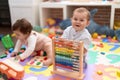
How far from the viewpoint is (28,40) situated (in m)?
1.35

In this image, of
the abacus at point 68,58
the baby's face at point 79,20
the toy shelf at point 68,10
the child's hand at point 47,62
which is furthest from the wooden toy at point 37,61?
the toy shelf at point 68,10

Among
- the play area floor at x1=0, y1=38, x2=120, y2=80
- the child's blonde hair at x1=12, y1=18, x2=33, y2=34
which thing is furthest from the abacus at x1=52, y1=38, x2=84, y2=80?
the child's blonde hair at x1=12, y1=18, x2=33, y2=34

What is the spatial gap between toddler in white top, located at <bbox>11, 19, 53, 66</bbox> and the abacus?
0.54 feet

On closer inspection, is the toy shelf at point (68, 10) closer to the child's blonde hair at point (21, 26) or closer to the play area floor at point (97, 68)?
the play area floor at point (97, 68)

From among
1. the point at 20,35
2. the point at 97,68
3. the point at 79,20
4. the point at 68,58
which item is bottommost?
the point at 97,68

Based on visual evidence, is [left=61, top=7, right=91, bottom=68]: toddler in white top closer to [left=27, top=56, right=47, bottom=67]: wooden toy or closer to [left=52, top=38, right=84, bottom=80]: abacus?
[left=52, top=38, right=84, bottom=80]: abacus

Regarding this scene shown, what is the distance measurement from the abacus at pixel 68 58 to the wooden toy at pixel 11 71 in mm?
227

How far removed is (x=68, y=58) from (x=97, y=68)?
258mm

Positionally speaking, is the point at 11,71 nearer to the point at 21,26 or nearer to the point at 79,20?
the point at 21,26

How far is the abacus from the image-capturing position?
1070 millimetres

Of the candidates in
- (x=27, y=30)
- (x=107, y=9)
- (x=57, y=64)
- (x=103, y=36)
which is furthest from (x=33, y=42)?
(x=107, y=9)

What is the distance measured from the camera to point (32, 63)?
52.4 inches

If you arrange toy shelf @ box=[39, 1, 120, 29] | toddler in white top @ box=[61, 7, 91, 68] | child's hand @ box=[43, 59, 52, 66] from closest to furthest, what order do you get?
A: toddler in white top @ box=[61, 7, 91, 68]
child's hand @ box=[43, 59, 52, 66]
toy shelf @ box=[39, 1, 120, 29]

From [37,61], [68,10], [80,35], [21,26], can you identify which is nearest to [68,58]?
[80,35]
